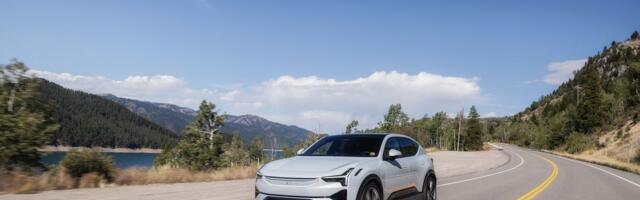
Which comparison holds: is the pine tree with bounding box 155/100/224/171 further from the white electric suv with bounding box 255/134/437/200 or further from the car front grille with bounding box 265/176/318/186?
the car front grille with bounding box 265/176/318/186

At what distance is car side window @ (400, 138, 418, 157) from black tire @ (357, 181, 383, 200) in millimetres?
1652

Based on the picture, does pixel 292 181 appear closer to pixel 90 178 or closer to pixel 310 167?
pixel 310 167

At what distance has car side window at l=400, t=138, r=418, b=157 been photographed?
32.8ft

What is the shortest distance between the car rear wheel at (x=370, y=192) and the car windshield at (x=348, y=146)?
68cm

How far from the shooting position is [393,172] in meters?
8.89

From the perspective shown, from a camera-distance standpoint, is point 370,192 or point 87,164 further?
point 87,164

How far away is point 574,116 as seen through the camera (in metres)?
96.1

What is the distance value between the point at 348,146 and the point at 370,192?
1292 mm

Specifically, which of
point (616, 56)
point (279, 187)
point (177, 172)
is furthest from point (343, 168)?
point (616, 56)

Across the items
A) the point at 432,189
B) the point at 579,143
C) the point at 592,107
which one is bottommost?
the point at 432,189

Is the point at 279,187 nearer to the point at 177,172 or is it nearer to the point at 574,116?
the point at 177,172

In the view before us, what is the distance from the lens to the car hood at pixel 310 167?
751 cm

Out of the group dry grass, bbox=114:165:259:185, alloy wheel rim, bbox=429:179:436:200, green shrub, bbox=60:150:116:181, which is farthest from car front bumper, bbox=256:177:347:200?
dry grass, bbox=114:165:259:185

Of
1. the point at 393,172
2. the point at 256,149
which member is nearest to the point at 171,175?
the point at 393,172
